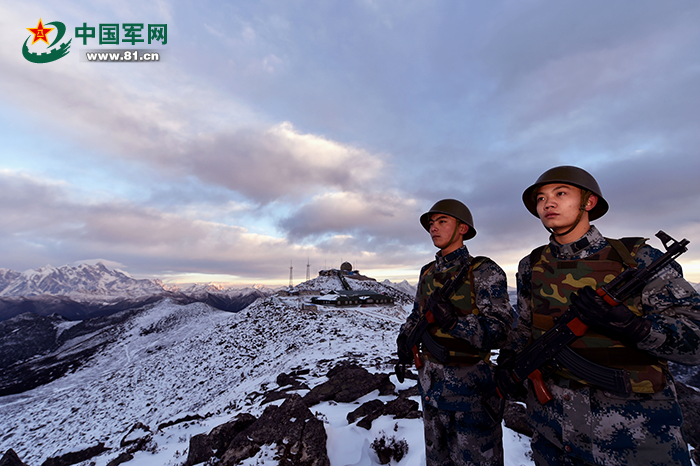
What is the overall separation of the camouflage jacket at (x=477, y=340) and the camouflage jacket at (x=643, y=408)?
0.69m

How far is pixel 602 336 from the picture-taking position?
6.97 feet

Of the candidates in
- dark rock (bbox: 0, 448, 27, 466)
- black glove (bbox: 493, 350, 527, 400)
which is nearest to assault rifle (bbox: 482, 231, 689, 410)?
black glove (bbox: 493, 350, 527, 400)

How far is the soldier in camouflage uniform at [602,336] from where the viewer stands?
183cm

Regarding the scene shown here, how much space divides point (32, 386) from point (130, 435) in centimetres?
3577

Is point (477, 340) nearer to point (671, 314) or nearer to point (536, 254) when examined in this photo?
point (536, 254)

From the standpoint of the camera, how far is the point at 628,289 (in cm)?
197

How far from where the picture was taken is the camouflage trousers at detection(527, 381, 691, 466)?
183 centimetres

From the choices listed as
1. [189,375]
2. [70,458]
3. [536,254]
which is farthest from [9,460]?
[189,375]

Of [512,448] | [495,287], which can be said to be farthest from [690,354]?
[512,448]

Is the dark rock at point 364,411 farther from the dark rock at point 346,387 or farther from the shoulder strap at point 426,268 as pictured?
the shoulder strap at point 426,268

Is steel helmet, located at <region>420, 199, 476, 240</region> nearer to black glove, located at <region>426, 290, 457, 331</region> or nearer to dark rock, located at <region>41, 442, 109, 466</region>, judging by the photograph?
black glove, located at <region>426, 290, 457, 331</region>

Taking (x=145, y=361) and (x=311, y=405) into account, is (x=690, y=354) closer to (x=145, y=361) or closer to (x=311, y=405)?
(x=311, y=405)

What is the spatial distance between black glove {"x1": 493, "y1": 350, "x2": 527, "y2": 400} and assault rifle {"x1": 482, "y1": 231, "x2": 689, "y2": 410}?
0.04m

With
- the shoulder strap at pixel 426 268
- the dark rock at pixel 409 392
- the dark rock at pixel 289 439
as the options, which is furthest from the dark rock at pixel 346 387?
the shoulder strap at pixel 426 268
